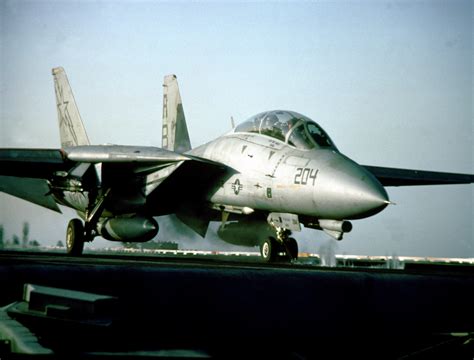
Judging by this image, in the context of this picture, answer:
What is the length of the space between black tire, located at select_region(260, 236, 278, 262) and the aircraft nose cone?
2.43 m

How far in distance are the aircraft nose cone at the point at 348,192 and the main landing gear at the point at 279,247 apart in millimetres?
2268

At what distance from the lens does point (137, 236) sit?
16.0m

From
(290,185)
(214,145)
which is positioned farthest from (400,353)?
(214,145)

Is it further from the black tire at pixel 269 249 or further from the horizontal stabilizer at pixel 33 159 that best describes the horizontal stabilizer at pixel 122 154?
the black tire at pixel 269 249

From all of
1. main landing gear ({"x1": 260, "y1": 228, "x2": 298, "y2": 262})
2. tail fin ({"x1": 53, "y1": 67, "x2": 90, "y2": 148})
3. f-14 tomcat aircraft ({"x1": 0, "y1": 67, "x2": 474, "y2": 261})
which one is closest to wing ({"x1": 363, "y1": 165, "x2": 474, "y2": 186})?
f-14 tomcat aircraft ({"x1": 0, "y1": 67, "x2": 474, "y2": 261})

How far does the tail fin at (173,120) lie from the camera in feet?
71.5

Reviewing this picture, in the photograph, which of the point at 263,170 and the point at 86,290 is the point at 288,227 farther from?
the point at 86,290

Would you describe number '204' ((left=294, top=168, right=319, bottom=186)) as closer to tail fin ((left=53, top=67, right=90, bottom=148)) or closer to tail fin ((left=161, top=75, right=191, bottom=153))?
tail fin ((left=161, top=75, right=191, bottom=153))

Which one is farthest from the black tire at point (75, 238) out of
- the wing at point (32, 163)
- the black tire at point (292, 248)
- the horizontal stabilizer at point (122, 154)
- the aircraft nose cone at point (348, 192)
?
the aircraft nose cone at point (348, 192)

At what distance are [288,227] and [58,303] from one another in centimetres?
1084

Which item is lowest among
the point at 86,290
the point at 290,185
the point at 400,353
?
the point at 400,353

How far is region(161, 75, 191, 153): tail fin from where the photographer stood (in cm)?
2180

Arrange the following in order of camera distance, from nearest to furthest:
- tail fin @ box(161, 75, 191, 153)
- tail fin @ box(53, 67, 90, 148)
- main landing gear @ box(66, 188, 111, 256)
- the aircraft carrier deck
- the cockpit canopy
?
the aircraft carrier deck, the cockpit canopy, main landing gear @ box(66, 188, 111, 256), tail fin @ box(53, 67, 90, 148), tail fin @ box(161, 75, 191, 153)

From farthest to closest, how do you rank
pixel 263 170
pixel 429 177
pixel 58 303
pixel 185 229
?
pixel 185 229, pixel 429 177, pixel 263 170, pixel 58 303
